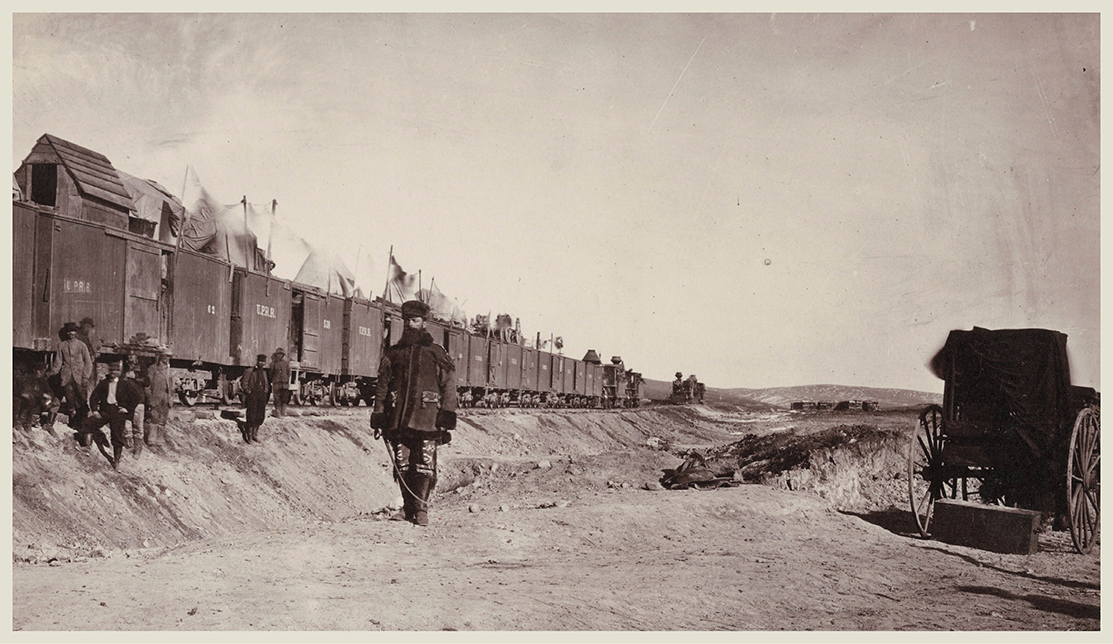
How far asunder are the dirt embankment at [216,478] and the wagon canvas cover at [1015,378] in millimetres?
3684

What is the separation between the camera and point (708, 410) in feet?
51.0

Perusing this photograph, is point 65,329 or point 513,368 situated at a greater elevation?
point 65,329

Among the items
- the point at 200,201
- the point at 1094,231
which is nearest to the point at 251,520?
the point at 200,201

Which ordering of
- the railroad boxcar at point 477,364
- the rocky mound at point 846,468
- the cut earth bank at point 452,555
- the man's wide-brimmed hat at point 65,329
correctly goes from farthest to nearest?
the railroad boxcar at point 477,364 → the rocky mound at point 846,468 → the man's wide-brimmed hat at point 65,329 → the cut earth bank at point 452,555

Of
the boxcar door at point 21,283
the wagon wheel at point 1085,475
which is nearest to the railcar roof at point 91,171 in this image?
the boxcar door at point 21,283

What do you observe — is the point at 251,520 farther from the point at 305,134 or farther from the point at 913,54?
the point at 913,54

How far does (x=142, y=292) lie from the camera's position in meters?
8.76

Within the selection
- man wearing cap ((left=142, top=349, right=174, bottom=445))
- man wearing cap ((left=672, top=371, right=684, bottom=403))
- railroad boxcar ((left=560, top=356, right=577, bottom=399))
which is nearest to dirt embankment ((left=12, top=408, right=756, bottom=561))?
man wearing cap ((left=142, top=349, right=174, bottom=445))

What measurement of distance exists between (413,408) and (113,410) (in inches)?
101

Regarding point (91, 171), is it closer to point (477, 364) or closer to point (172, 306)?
point (172, 306)

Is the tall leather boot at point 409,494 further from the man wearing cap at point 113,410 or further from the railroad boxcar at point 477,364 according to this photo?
the railroad boxcar at point 477,364

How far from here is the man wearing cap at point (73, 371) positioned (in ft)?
22.7

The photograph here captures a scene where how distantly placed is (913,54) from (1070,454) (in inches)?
143

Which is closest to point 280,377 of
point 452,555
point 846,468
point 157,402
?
point 157,402
